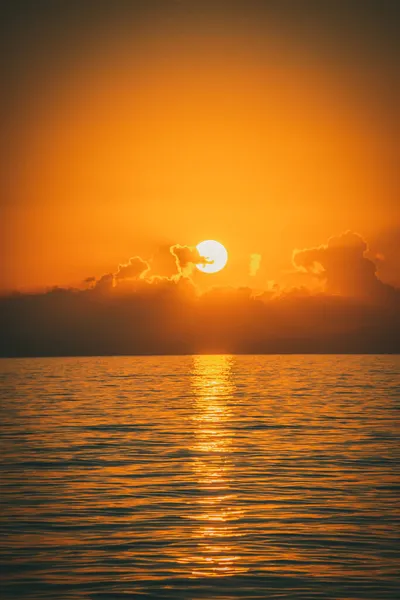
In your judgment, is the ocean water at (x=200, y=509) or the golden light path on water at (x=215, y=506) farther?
the golden light path on water at (x=215, y=506)

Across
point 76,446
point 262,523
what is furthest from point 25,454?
point 262,523

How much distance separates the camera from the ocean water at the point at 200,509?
20734 mm

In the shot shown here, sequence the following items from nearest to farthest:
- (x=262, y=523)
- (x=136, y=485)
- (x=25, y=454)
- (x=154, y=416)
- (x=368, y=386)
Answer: (x=262, y=523), (x=136, y=485), (x=25, y=454), (x=154, y=416), (x=368, y=386)

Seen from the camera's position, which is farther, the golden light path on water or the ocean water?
the golden light path on water

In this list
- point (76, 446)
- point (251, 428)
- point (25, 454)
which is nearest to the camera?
point (25, 454)

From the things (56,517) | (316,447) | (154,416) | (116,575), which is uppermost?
(154,416)

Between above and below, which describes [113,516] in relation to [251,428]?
below

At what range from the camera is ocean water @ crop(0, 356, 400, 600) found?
20.7 metres

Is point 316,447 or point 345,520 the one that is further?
point 316,447

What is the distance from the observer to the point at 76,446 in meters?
A: 45.7

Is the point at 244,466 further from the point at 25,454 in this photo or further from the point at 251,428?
the point at 251,428

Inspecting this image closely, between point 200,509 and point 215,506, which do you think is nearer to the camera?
point 200,509

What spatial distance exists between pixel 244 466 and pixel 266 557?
49.8 feet

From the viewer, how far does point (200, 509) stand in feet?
93.7
